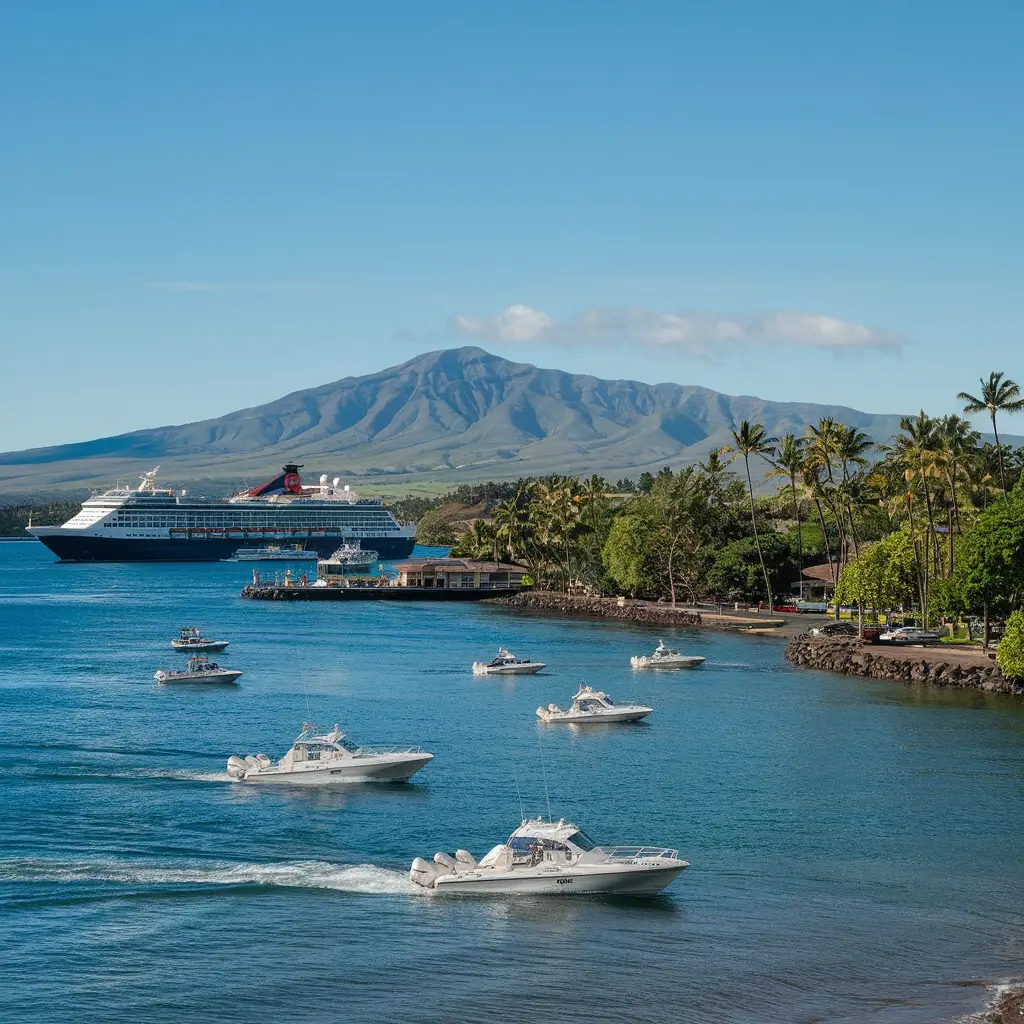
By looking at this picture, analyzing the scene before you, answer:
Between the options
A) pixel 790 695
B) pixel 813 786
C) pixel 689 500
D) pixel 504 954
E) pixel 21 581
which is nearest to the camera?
pixel 504 954

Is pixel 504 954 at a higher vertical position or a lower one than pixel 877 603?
lower

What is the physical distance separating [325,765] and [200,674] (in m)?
29.6

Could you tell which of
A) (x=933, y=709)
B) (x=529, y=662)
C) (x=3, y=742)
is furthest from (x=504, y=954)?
(x=529, y=662)

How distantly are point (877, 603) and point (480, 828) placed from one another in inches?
2232

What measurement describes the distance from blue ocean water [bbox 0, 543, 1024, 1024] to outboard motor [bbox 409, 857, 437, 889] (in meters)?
0.34

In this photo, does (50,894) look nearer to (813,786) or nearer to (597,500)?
(813,786)

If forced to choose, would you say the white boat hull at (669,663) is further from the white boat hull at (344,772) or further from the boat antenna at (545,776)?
the white boat hull at (344,772)

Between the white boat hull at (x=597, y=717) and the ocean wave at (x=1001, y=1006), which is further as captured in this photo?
the white boat hull at (x=597, y=717)

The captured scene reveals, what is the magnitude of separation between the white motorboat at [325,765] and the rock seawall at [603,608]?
2610 inches

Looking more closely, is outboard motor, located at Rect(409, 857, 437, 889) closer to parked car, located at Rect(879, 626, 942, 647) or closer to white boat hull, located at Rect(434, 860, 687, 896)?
white boat hull, located at Rect(434, 860, 687, 896)

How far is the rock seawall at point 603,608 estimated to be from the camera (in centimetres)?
11569

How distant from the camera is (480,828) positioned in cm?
4100

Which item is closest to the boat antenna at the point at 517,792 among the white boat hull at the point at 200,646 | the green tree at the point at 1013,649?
the green tree at the point at 1013,649

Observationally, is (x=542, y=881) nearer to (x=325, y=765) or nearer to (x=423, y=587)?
(x=325, y=765)
